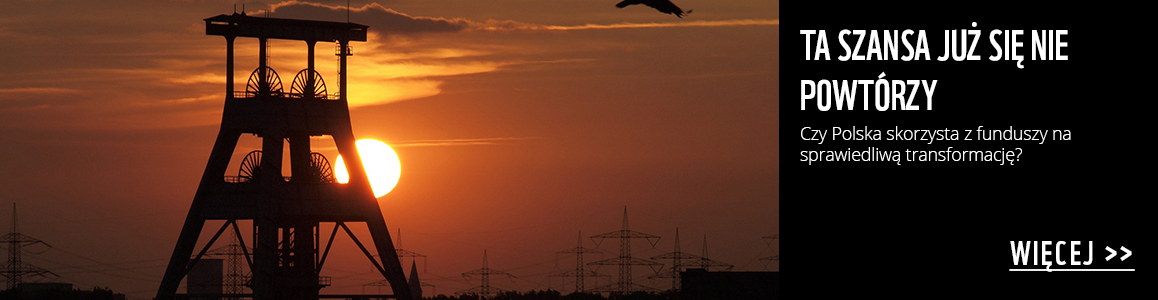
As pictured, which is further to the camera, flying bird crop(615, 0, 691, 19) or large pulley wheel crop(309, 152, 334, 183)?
large pulley wheel crop(309, 152, 334, 183)

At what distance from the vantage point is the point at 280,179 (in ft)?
371

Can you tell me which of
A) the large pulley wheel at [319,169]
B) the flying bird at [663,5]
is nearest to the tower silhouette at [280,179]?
the large pulley wheel at [319,169]

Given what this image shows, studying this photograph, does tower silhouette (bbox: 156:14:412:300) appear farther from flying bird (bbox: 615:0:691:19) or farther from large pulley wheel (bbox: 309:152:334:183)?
flying bird (bbox: 615:0:691:19)

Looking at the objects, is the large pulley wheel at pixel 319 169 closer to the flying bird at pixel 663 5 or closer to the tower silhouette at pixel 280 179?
the tower silhouette at pixel 280 179

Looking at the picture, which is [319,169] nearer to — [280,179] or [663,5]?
[280,179]

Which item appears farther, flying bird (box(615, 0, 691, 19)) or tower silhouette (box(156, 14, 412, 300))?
tower silhouette (box(156, 14, 412, 300))

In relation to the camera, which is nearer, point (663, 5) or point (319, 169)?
point (663, 5)

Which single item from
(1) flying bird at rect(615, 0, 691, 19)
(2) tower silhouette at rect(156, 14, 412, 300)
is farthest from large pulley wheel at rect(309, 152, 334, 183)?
(1) flying bird at rect(615, 0, 691, 19)

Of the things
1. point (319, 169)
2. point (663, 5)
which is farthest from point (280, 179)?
point (663, 5)

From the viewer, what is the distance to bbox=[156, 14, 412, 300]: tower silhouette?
111750 mm

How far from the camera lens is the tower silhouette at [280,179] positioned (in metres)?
112
